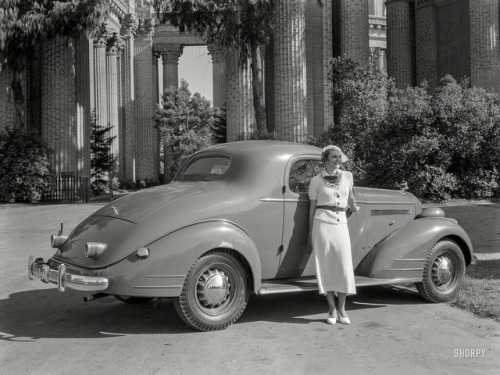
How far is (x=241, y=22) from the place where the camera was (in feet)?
72.5

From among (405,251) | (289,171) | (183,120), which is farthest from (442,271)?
(183,120)

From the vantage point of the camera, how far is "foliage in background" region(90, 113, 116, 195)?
122 feet

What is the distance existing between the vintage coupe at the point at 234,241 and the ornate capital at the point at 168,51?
2118 inches

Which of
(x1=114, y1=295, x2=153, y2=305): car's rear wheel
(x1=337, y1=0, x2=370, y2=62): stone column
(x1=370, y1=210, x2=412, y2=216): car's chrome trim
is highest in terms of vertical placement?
(x1=337, y1=0, x2=370, y2=62): stone column

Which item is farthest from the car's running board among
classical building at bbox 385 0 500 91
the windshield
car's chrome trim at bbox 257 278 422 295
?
classical building at bbox 385 0 500 91

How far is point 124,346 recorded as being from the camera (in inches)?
183

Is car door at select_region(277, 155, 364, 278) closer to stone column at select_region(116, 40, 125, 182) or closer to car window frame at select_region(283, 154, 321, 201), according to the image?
car window frame at select_region(283, 154, 321, 201)

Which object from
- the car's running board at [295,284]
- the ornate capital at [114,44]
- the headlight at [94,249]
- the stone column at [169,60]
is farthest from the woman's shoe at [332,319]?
the stone column at [169,60]

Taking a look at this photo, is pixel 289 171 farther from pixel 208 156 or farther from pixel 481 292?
pixel 481 292

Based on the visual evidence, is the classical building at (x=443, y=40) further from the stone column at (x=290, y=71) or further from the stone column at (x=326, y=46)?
the stone column at (x=290, y=71)

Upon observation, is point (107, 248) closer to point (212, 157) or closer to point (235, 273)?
point (235, 273)

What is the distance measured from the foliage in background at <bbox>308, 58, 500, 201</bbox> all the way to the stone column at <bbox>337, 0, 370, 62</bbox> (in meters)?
7.05

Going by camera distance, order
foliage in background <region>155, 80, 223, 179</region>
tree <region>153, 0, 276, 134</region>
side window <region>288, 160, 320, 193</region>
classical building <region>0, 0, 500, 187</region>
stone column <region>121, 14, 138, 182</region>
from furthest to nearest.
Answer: stone column <region>121, 14, 138, 182</region>, foliage in background <region>155, 80, 223, 179</region>, classical building <region>0, 0, 500, 187</region>, tree <region>153, 0, 276, 134</region>, side window <region>288, 160, 320, 193</region>

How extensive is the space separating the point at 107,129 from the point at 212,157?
35.6 meters
